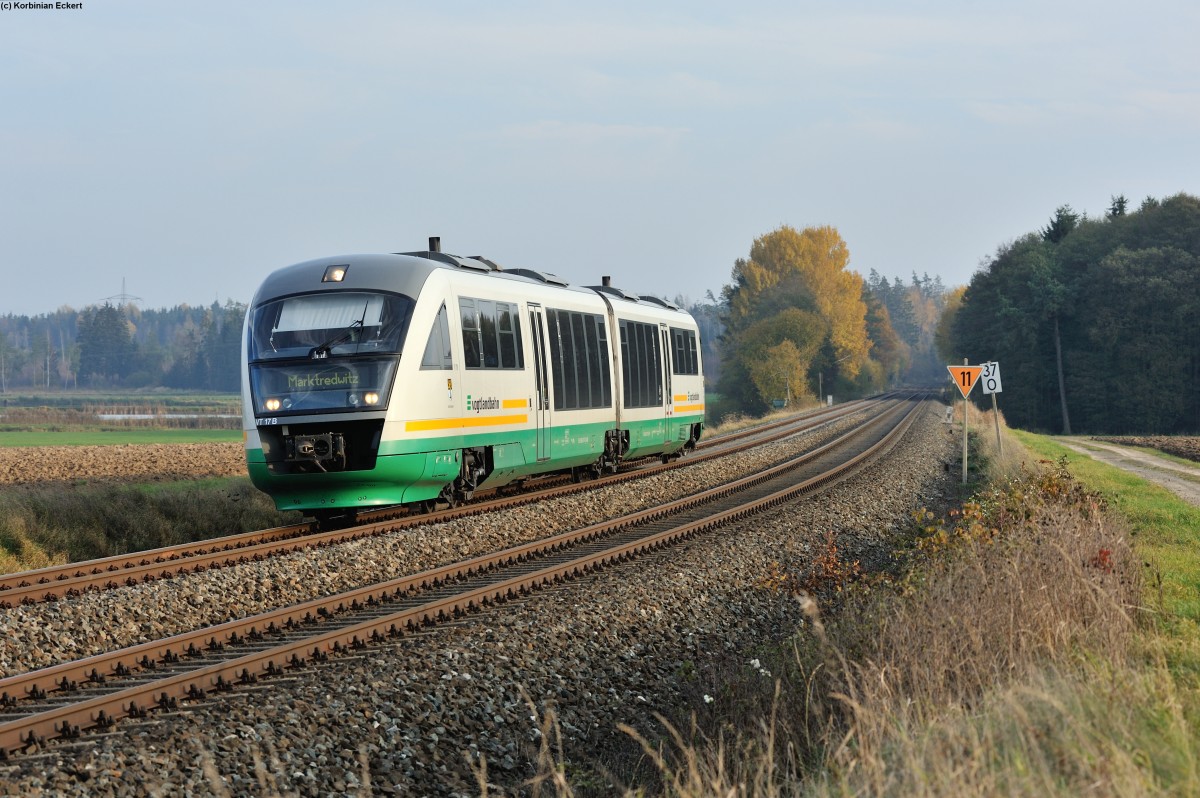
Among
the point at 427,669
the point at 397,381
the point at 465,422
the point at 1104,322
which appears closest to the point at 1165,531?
the point at 465,422

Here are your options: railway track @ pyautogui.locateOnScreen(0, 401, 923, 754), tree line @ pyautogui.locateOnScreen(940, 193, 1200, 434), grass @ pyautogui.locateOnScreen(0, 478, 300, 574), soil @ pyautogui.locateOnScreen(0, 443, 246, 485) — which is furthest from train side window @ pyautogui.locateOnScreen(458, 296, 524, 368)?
tree line @ pyautogui.locateOnScreen(940, 193, 1200, 434)

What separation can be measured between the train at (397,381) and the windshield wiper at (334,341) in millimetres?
13

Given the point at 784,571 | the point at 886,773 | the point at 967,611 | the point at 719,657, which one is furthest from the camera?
the point at 784,571

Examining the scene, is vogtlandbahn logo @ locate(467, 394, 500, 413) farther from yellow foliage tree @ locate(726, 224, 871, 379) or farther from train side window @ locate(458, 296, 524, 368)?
yellow foliage tree @ locate(726, 224, 871, 379)

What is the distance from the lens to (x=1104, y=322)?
67.4m

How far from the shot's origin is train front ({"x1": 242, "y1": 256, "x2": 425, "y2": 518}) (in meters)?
13.4

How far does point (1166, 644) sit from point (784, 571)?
6001 mm

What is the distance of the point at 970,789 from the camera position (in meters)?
3.71

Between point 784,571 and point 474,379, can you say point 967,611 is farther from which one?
point 474,379

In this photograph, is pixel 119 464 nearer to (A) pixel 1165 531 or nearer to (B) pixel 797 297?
(A) pixel 1165 531

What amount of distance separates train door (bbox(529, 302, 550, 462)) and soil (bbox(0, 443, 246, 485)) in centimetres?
1087

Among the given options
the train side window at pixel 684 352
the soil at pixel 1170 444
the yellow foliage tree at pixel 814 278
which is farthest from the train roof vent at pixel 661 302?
the yellow foliage tree at pixel 814 278

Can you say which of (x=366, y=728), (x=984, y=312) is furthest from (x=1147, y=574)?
(x=984, y=312)

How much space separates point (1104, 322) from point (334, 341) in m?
63.7
